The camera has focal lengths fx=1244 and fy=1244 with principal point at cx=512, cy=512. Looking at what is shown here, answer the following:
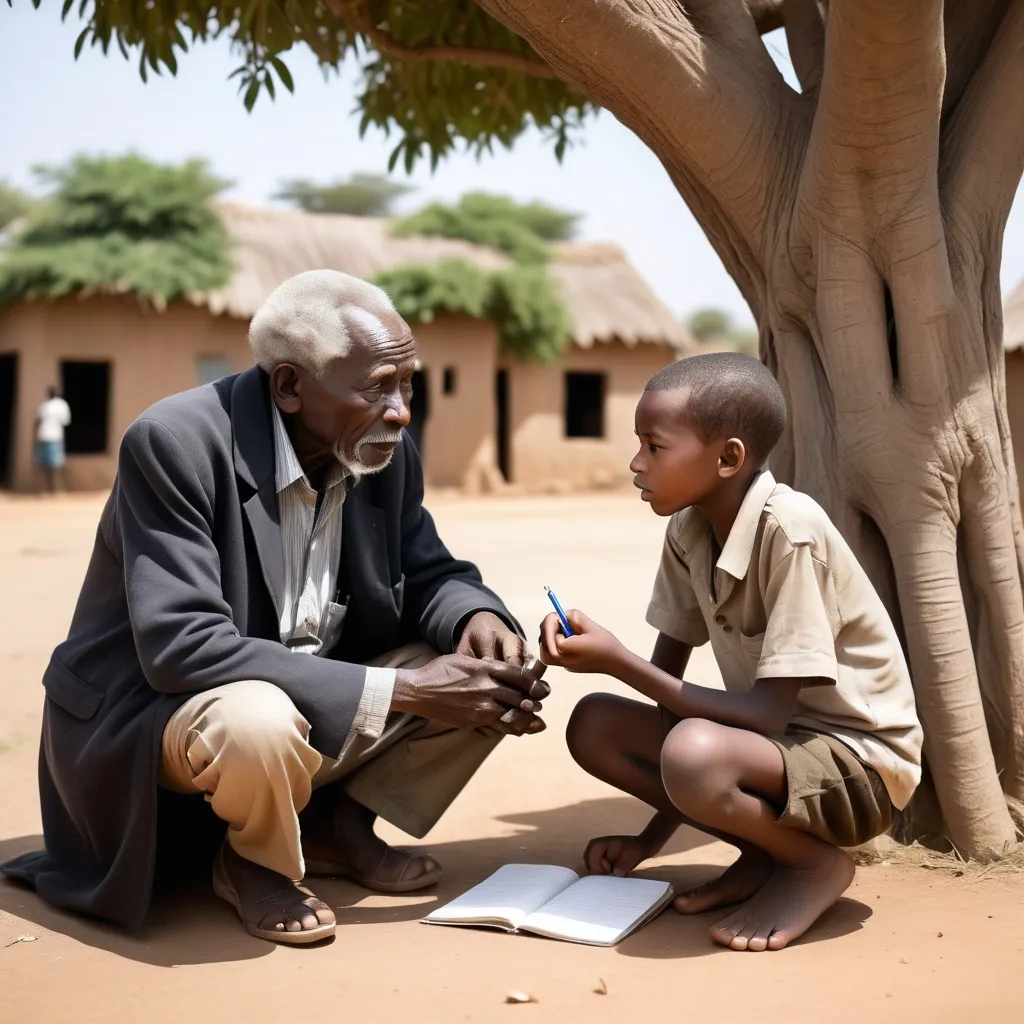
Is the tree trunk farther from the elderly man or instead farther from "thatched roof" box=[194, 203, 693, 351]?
"thatched roof" box=[194, 203, 693, 351]

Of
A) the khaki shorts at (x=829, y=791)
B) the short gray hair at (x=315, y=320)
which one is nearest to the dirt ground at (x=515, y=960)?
the khaki shorts at (x=829, y=791)

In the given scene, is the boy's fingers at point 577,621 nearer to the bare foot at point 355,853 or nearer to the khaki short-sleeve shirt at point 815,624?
the khaki short-sleeve shirt at point 815,624

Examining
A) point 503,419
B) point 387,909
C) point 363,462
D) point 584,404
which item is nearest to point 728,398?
point 363,462

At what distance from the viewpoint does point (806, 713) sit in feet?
9.81

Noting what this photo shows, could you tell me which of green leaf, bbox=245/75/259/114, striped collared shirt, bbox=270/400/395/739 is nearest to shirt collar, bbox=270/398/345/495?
striped collared shirt, bbox=270/400/395/739

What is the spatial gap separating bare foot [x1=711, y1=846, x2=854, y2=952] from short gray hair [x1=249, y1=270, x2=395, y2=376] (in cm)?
163

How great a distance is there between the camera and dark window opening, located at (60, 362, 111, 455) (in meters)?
22.5

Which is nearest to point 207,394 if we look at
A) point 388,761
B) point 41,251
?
point 388,761

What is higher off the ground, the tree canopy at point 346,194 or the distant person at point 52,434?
the tree canopy at point 346,194

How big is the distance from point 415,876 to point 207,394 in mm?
1365

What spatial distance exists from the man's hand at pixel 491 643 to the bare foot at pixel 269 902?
0.70 m

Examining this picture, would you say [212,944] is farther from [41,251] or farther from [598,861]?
[41,251]

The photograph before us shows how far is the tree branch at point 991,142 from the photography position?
358 cm

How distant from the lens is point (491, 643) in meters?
Answer: 3.21
